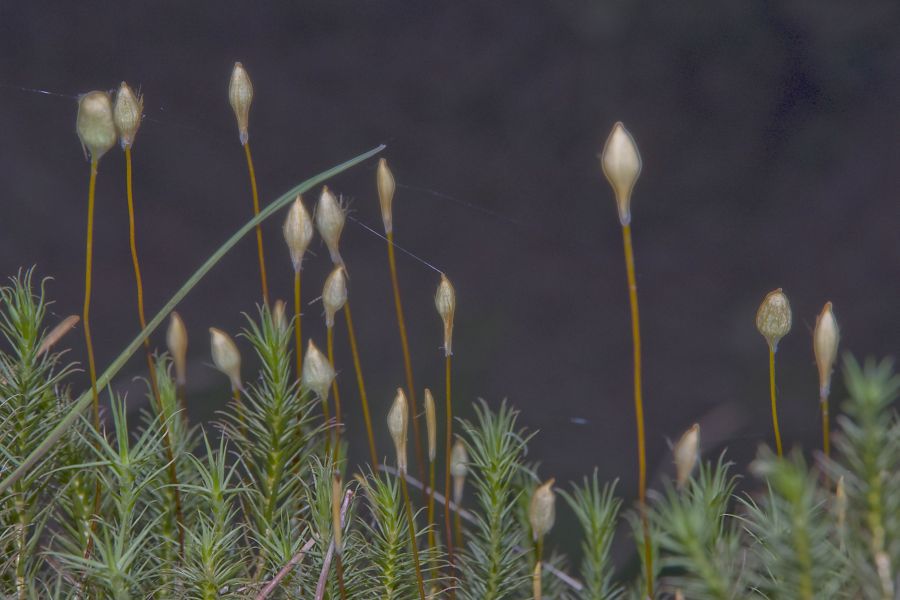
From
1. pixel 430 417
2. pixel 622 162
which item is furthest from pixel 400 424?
pixel 622 162

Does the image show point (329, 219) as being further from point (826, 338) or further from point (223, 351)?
point (826, 338)

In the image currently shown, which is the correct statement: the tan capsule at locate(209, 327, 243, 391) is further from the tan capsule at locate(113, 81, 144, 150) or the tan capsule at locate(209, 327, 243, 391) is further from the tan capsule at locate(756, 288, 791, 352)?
→ the tan capsule at locate(756, 288, 791, 352)

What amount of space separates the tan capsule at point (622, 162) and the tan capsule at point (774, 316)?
72mm

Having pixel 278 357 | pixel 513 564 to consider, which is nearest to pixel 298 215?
pixel 278 357

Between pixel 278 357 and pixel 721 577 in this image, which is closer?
pixel 721 577

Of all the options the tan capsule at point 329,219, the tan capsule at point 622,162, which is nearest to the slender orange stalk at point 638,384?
the tan capsule at point 622,162

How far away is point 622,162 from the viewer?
23 cm

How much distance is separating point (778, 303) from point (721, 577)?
0.38ft

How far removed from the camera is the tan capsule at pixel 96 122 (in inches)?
10.2

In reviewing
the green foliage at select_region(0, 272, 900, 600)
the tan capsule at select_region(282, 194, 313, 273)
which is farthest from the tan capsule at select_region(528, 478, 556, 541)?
the tan capsule at select_region(282, 194, 313, 273)

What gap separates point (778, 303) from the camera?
0.27 metres

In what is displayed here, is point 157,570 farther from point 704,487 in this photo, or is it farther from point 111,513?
point 704,487

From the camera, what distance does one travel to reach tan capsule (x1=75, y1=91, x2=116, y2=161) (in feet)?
0.85

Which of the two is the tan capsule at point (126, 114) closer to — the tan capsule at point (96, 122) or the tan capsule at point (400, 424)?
the tan capsule at point (96, 122)
